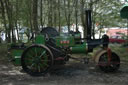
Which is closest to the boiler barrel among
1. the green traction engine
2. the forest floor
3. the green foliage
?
the green traction engine

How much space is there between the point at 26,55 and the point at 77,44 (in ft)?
5.18

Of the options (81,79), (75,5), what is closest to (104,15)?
(75,5)

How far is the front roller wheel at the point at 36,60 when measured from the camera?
16.4ft

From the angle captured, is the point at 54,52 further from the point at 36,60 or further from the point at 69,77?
the point at 69,77

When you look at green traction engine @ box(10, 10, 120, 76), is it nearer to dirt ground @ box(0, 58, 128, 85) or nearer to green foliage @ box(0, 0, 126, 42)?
dirt ground @ box(0, 58, 128, 85)

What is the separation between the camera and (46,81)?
465 centimetres

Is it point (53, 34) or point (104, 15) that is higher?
point (104, 15)

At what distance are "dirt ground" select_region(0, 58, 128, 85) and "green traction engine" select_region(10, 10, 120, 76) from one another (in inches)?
9.9

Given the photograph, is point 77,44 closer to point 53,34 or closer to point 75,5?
point 53,34

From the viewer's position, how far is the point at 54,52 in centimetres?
530

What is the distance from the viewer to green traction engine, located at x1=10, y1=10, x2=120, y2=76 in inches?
197

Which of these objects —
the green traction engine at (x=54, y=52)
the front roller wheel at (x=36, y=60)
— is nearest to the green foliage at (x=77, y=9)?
the green traction engine at (x=54, y=52)

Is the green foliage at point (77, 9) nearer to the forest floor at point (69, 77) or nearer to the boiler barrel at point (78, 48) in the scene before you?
the forest floor at point (69, 77)

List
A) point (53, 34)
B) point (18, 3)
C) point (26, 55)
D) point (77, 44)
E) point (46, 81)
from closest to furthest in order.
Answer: point (46, 81)
point (26, 55)
point (77, 44)
point (53, 34)
point (18, 3)
